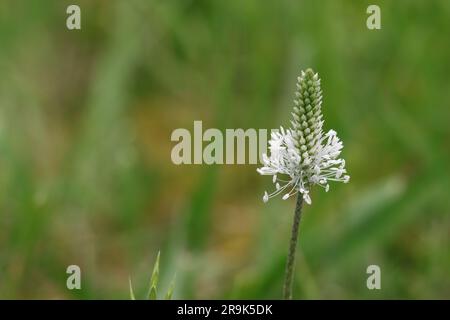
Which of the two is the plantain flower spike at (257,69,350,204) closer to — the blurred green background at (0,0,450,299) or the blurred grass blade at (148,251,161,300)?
the blurred grass blade at (148,251,161,300)

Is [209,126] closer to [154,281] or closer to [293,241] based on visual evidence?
[154,281]

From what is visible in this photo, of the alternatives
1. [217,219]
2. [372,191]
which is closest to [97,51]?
[217,219]

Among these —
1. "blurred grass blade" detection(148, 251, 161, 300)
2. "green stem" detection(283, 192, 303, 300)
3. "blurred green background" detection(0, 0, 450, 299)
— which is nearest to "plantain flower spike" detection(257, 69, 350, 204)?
"green stem" detection(283, 192, 303, 300)

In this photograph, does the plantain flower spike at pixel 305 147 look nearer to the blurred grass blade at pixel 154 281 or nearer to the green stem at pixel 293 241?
the green stem at pixel 293 241

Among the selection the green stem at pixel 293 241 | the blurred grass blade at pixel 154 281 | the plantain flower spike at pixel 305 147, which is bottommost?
the blurred grass blade at pixel 154 281

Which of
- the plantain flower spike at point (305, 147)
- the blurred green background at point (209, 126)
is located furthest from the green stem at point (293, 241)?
the blurred green background at point (209, 126)
